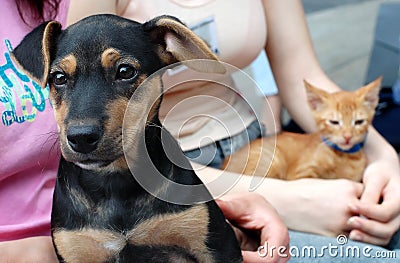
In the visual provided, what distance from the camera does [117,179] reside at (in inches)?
36.4

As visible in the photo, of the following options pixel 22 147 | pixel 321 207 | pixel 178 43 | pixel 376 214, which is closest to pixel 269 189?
pixel 321 207

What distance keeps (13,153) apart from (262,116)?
57 cm

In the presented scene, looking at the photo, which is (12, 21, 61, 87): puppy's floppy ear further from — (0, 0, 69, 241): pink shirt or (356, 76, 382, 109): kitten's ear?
(356, 76, 382, 109): kitten's ear

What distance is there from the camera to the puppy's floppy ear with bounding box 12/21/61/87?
888mm

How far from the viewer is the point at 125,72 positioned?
87 centimetres

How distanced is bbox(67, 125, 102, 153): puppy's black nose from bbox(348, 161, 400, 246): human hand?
0.79m

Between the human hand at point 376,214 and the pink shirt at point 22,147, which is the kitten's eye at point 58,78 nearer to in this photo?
the pink shirt at point 22,147

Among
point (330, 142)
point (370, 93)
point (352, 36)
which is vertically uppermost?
point (370, 93)

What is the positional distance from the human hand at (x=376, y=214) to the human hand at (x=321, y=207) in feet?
0.07

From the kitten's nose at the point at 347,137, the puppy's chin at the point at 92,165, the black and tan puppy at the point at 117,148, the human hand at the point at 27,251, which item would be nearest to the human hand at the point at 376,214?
the kitten's nose at the point at 347,137

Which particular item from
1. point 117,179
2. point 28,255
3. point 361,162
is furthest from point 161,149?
point 361,162

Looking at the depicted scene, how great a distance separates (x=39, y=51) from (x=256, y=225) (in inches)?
21.8

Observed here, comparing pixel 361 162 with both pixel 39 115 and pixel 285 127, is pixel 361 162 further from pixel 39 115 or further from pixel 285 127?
pixel 39 115

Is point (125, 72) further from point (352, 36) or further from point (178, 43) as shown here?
point (352, 36)
